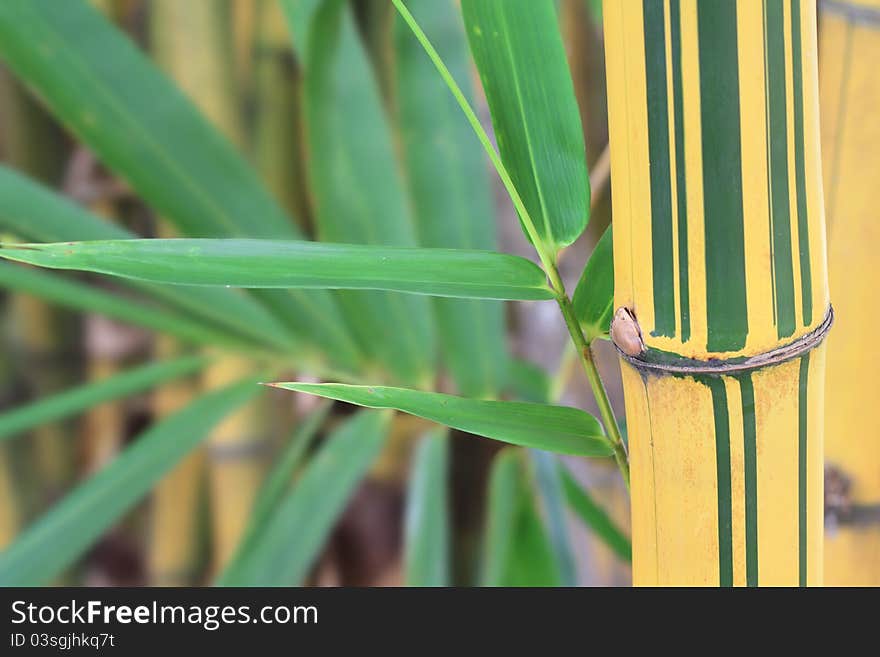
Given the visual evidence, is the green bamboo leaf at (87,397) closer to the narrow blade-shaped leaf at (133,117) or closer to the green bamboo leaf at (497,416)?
the narrow blade-shaped leaf at (133,117)

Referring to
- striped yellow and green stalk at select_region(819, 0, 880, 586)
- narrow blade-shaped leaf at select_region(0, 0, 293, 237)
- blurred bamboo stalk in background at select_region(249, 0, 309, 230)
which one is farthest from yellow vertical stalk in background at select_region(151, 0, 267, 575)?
striped yellow and green stalk at select_region(819, 0, 880, 586)

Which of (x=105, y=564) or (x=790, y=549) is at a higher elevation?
(x=105, y=564)

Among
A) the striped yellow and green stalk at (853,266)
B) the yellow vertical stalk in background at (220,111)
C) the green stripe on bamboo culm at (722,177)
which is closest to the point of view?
the green stripe on bamboo culm at (722,177)

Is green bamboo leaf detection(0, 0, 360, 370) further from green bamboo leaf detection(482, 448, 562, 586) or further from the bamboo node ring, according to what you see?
the bamboo node ring

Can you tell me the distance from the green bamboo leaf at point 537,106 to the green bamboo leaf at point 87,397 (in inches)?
12.5

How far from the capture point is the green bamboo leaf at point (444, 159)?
425 mm

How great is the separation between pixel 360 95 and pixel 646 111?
0.90 feet

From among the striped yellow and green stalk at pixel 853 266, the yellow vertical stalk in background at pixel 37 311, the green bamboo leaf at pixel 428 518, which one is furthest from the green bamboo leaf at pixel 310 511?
the yellow vertical stalk in background at pixel 37 311

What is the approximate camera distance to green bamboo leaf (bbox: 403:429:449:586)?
43 cm
